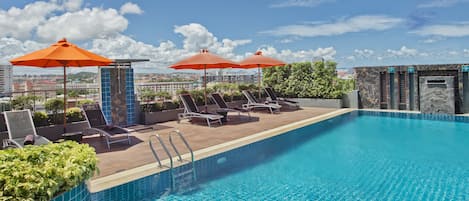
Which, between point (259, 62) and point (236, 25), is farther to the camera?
point (236, 25)

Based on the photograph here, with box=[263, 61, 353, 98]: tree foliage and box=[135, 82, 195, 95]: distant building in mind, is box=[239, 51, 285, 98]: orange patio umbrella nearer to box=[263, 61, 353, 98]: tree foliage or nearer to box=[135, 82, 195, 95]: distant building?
box=[135, 82, 195, 95]: distant building

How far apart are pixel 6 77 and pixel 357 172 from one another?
1223 centimetres

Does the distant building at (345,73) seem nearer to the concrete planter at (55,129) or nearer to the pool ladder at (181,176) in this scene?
the concrete planter at (55,129)

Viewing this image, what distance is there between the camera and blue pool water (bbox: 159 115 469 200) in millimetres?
4797

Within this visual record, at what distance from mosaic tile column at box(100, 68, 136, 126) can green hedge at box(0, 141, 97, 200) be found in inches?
252

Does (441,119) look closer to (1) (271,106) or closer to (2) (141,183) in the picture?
(1) (271,106)

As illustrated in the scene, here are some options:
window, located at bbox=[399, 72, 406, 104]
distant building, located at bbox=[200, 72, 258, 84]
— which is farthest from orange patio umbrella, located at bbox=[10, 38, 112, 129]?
window, located at bbox=[399, 72, 406, 104]

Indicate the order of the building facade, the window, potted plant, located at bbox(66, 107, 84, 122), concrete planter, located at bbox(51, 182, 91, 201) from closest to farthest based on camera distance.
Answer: concrete planter, located at bbox(51, 182, 91, 201) → potted plant, located at bbox(66, 107, 84, 122) → the building facade → the window

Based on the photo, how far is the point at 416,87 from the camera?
13.9 metres

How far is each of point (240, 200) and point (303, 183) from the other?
1271 millimetres

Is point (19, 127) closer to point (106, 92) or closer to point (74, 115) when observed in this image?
point (74, 115)

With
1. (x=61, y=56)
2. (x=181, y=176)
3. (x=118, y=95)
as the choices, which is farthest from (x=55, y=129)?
(x=181, y=176)

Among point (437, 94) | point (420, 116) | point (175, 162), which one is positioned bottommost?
point (175, 162)

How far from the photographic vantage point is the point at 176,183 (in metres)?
5.22
